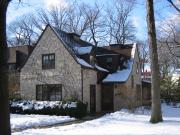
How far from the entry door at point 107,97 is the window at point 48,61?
531 cm

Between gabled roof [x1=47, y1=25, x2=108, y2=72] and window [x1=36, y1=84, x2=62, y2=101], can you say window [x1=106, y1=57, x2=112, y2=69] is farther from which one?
window [x1=36, y1=84, x2=62, y2=101]

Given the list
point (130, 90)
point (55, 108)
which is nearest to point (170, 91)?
point (130, 90)

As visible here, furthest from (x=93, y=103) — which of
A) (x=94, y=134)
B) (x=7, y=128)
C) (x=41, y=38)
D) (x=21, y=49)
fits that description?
(x=7, y=128)

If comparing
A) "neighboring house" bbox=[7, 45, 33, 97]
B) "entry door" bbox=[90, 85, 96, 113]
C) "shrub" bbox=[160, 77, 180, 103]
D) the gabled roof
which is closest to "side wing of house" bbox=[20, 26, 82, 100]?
the gabled roof

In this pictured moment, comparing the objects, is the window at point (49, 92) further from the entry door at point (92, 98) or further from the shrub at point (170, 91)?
the shrub at point (170, 91)

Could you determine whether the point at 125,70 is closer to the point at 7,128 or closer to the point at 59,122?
the point at 59,122

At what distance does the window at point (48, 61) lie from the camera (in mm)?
31969

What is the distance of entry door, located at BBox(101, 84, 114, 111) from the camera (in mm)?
33969

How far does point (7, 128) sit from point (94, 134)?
19.0 ft

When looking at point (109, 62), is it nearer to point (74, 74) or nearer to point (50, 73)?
point (74, 74)

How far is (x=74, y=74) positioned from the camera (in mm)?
30578

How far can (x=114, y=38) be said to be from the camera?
61.2 m

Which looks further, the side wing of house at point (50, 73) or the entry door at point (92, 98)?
the entry door at point (92, 98)

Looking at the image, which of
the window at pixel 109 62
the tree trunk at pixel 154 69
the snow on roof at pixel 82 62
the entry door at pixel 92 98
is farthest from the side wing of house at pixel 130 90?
the tree trunk at pixel 154 69
